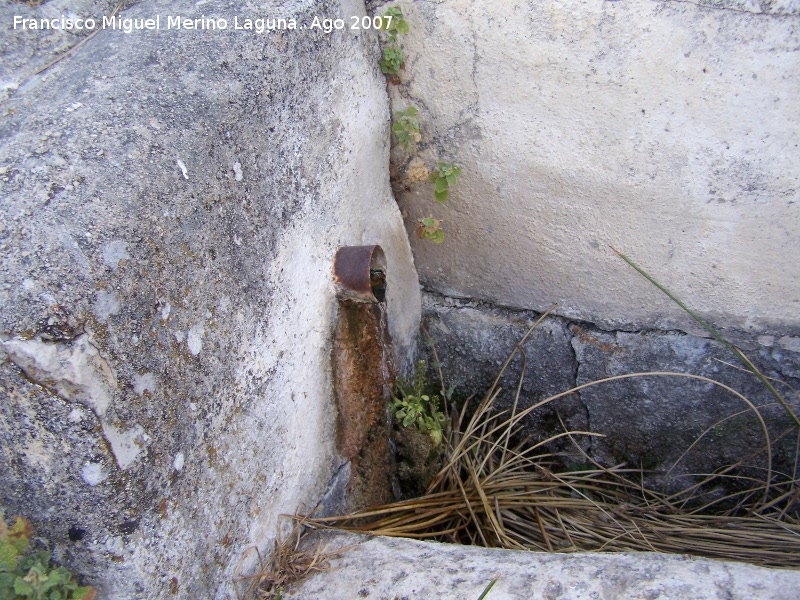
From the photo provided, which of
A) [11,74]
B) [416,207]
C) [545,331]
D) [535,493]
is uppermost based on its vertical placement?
[11,74]

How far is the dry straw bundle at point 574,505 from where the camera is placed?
5.06 ft

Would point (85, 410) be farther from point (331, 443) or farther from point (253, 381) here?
point (331, 443)

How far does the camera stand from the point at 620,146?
→ 1.48 m

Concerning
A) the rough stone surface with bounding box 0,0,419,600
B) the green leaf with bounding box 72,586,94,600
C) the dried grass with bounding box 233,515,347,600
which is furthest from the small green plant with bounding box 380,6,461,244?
the green leaf with bounding box 72,586,94,600

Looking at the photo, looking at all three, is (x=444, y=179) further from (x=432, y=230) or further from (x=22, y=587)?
(x=22, y=587)

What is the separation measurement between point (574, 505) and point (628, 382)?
1.19 feet

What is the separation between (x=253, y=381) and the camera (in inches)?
43.8

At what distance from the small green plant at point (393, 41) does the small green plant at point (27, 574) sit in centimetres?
122

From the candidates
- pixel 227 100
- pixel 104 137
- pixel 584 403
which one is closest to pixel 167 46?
pixel 227 100

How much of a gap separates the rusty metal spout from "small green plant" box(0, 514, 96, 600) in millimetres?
735

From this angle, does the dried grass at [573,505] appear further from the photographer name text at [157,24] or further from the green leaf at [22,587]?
the photographer name text at [157,24]

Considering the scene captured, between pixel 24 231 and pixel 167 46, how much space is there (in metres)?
0.44

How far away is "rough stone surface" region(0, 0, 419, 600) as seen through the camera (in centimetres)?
78

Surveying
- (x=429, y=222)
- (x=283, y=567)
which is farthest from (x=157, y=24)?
(x=283, y=567)
